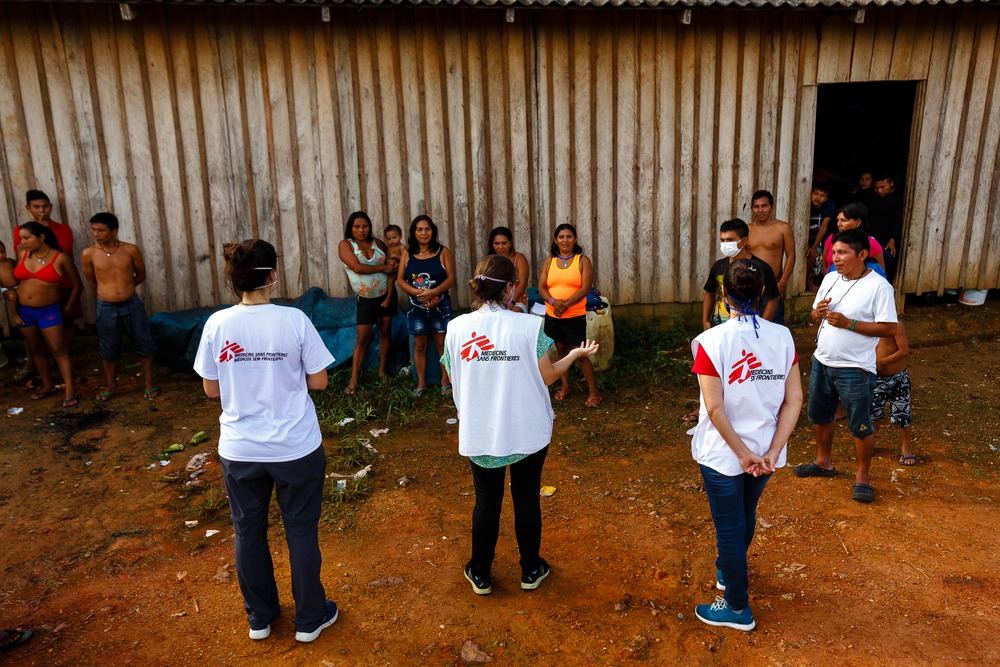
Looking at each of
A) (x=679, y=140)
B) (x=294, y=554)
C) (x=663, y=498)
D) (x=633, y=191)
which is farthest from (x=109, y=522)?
(x=679, y=140)

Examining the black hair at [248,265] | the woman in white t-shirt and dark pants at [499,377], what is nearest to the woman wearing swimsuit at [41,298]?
the black hair at [248,265]

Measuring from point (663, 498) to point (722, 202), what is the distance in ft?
13.9

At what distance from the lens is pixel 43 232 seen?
7055 millimetres

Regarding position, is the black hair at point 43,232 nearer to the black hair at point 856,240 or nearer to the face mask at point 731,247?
the face mask at point 731,247

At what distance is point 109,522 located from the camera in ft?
16.7

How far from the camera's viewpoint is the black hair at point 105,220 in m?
6.90

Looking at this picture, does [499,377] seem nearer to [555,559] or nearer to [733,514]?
[733,514]

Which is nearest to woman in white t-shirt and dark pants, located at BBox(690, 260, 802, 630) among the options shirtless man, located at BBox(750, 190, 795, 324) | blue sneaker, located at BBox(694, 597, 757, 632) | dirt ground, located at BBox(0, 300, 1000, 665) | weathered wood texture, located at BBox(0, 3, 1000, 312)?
blue sneaker, located at BBox(694, 597, 757, 632)

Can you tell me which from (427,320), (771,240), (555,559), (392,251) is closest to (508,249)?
(427,320)

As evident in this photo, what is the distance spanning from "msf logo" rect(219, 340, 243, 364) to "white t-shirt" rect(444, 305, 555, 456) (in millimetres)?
956

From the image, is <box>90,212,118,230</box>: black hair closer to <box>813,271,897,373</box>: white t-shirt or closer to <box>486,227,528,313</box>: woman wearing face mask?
<box>486,227,528,313</box>: woman wearing face mask

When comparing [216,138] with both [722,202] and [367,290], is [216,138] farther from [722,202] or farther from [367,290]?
[722,202]

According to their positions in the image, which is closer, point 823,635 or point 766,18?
point 823,635

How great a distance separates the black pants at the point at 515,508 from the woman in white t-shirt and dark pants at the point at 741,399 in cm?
84
